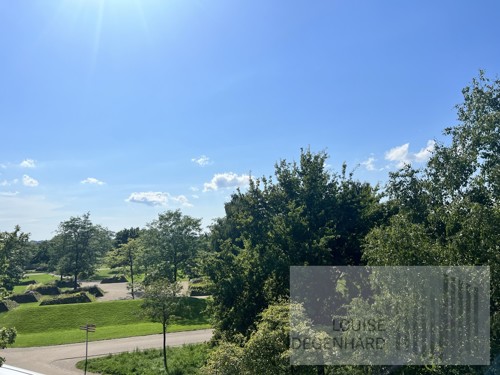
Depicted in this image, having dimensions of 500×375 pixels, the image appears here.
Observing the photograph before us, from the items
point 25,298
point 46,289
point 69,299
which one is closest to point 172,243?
point 69,299

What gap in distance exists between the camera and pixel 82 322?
32375 mm

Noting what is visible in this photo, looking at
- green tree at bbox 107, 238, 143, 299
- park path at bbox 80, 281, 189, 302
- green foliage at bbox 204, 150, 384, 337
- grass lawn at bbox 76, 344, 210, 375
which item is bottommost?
park path at bbox 80, 281, 189, 302

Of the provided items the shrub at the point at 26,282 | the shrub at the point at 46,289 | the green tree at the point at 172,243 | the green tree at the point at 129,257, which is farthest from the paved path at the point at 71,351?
the shrub at the point at 26,282

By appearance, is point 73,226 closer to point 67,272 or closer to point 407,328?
point 67,272

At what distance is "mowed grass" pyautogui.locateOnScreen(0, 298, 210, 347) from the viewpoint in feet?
92.5

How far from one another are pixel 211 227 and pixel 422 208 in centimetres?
3591

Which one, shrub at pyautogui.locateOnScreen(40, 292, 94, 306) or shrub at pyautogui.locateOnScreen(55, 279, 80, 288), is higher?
shrub at pyautogui.locateOnScreen(40, 292, 94, 306)

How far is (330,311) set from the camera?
49.8ft

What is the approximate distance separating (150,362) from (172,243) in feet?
70.9

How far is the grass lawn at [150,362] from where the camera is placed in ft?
64.6

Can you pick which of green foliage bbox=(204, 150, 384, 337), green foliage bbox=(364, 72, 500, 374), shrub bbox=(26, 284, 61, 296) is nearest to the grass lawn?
green foliage bbox=(204, 150, 384, 337)

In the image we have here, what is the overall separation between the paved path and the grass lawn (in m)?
1.32

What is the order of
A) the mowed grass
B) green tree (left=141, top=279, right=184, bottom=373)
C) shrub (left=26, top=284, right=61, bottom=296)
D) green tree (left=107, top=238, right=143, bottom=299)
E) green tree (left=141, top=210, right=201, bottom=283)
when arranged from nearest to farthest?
green tree (left=141, top=279, right=184, bottom=373), the mowed grass, green tree (left=141, top=210, right=201, bottom=283), shrub (left=26, top=284, right=61, bottom=296), green tree (left=107, top=238, right=143, bottom=299)

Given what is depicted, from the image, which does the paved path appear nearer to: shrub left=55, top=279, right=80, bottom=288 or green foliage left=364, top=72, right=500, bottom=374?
green foliage left=364, top=72, right=500, bottom=374
